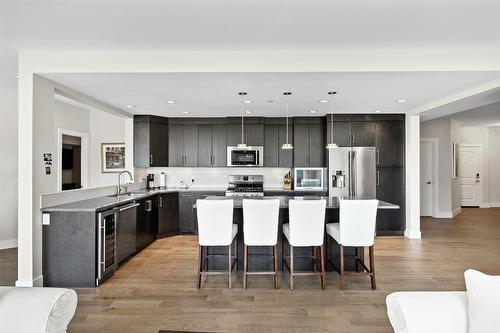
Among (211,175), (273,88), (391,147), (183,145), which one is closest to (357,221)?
(273,88)

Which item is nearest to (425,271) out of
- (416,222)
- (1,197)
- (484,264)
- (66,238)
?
(484,264)

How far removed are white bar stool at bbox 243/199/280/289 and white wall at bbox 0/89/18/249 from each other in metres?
4.28

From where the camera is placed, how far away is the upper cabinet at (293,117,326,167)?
242 inches

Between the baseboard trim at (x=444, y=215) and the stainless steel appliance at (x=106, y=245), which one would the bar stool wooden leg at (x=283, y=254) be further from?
the baseboard trim at (x=444, y=215)

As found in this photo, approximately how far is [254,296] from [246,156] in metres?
3.46

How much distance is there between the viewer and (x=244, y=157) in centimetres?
617

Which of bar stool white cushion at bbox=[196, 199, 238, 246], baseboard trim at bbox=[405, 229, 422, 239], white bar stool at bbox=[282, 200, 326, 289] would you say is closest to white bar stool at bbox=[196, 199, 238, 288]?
bar stool white cushion at bbox=[196, 199, 238, 246]

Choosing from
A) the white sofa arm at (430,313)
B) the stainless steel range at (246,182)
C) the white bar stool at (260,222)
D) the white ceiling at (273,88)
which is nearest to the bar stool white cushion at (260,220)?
the white bar stool at (260,222)

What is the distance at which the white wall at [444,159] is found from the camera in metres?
7.63

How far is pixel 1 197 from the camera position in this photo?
15.9ft

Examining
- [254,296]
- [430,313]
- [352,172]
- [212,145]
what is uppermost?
[212,145]

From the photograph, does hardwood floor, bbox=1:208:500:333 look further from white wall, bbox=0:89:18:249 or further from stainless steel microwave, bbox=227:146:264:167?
white wall, bbox=0:89:18:249

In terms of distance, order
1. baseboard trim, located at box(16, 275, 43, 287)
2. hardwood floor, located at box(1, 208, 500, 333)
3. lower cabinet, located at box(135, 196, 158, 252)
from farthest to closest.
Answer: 1. lower cabinet, located at box(135, 196, 158, 252)
2. baseboard trim, located at box(16, 275, 43, 287)
3. hardwood floor, located at box(1, 208, 500, 333)

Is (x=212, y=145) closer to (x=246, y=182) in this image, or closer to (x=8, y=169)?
(x=246, y=182)
